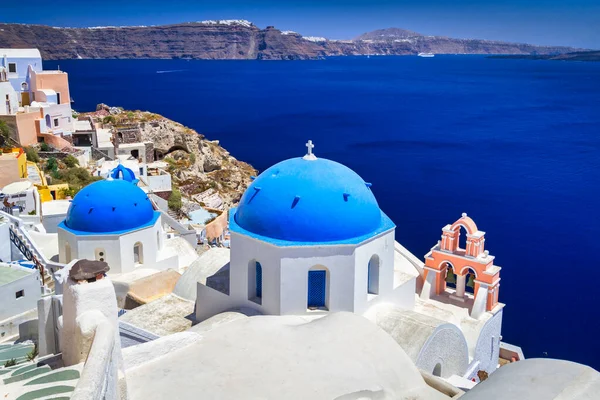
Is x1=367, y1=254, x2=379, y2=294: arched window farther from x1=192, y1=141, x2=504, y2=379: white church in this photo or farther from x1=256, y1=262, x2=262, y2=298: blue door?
x1=256, y1=262, x2=262, y2=298: blue door

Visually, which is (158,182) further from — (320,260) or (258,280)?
(320,260)

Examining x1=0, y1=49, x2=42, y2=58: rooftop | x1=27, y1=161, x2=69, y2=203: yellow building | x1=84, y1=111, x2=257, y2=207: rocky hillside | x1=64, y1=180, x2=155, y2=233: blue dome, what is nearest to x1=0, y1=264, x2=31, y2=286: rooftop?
x1=64, y1=180, x2=155, y2=233: blue dome

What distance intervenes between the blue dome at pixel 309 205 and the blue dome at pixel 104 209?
5.09 m

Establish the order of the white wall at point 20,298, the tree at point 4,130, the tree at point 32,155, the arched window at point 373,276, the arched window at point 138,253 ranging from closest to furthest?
the arched window at point 373,276
the white wall at point 20,298
the arched window at point 138,253
the tree at point 32,155
the tree at point 4,130

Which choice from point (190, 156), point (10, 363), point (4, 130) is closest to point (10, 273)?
point (10, 363)

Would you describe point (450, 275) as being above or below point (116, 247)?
below

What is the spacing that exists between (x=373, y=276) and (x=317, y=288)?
1354 millimetres

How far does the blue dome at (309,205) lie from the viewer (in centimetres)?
1142

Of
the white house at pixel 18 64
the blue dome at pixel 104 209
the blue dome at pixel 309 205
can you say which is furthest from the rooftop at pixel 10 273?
the white house at pixel 18 64

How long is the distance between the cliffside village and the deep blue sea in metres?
12.5

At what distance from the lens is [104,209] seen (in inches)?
618

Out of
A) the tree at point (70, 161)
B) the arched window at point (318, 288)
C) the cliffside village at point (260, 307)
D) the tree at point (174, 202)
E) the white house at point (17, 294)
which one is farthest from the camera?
the tree at point (70, 161)

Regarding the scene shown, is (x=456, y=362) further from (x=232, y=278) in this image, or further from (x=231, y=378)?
(x=231, y=378)

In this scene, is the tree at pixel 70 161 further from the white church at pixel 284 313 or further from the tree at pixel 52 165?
the white church at pixel 284 313
